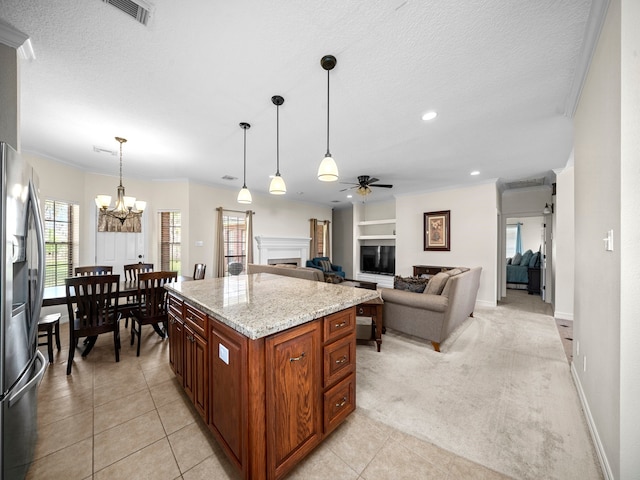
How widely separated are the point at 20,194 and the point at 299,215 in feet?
22.3

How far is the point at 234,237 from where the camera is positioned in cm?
637

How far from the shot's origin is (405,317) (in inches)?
129

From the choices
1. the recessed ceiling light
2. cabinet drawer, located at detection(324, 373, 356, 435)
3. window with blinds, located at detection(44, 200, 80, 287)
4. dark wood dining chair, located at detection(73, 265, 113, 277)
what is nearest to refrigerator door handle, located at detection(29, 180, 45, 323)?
cabinet drawer, located at detection(324, 373, 356, 435)

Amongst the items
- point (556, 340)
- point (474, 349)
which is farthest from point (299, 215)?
point (556, 340)

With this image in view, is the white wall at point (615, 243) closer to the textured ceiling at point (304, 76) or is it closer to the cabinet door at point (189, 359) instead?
the textured ceiling at point (304, 76)

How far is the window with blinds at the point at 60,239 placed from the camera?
411cm

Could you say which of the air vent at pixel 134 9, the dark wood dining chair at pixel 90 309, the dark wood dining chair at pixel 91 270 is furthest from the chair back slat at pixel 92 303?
the air vent at pixel 134 9

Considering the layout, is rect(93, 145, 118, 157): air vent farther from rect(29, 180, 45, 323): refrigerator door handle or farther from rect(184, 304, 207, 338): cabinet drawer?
rect(184, 304, 207, 338): cabinet drawer

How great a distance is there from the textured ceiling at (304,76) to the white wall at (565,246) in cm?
69

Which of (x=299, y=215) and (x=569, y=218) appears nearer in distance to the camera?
(x=569, y=218)

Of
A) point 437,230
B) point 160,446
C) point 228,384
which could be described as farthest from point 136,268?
point 437,230

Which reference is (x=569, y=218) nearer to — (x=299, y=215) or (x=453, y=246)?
(x=453, y=246)

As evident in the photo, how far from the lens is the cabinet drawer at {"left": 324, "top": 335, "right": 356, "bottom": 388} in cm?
162

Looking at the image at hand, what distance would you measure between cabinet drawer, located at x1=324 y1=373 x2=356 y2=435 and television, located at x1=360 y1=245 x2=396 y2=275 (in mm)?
5943
